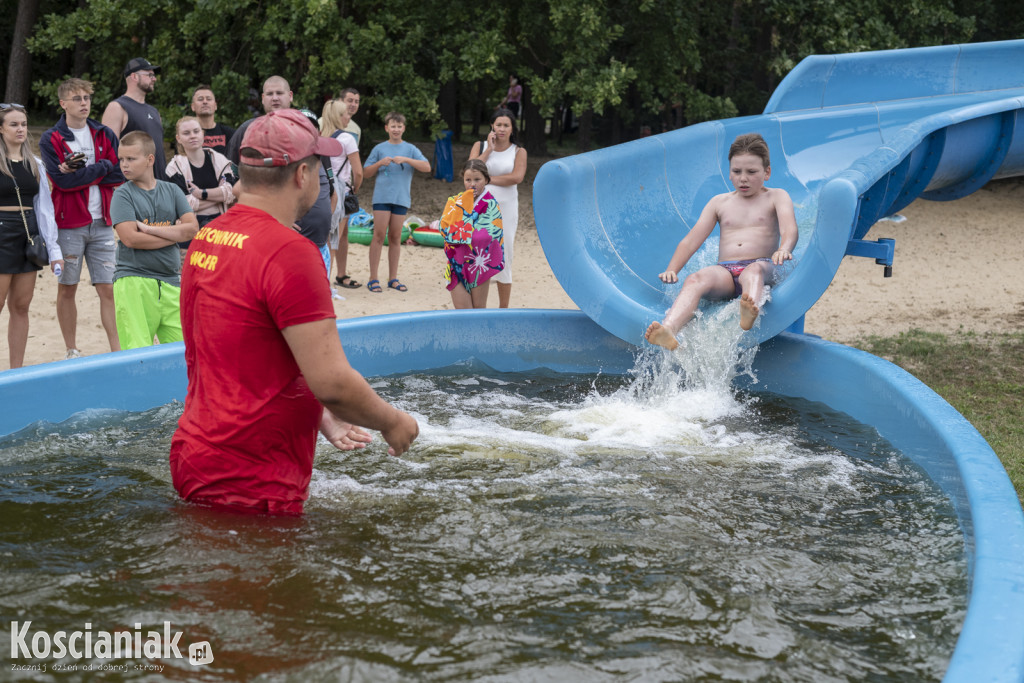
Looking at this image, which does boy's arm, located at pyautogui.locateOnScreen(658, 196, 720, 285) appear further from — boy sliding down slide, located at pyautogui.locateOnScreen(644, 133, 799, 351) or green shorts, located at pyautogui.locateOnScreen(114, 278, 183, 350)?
green shorts, located at pyautogui.locateOnScreen(114, 278, 183, 350)

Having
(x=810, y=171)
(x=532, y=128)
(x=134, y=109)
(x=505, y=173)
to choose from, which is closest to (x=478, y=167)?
(x=505, y=173)

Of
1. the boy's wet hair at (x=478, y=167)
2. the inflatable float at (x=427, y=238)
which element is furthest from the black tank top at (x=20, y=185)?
the inflatable float at (x=427, y=238)

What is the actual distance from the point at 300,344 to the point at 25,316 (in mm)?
4041

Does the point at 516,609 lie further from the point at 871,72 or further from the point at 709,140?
the point at 871,72

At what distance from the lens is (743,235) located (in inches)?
225

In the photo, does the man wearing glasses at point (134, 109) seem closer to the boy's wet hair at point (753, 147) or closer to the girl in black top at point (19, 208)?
the girl in black top at point (19, 208)

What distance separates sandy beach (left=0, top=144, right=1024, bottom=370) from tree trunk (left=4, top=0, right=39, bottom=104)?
6057 mm

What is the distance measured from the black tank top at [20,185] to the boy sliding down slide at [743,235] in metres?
3.56

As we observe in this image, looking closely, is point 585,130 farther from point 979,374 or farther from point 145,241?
point 145,241

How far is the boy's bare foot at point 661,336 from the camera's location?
504 cm

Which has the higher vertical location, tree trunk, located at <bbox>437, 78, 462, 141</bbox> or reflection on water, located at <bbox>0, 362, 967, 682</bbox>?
tree trunk, located at <bbox>437, 78, 462, 141</bbox>

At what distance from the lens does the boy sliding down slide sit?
543cm

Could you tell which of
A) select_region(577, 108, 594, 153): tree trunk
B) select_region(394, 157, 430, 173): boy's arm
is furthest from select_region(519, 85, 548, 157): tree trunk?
select_region(394, 157, 430, 173): boy's arm

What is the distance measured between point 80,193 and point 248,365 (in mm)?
3988
